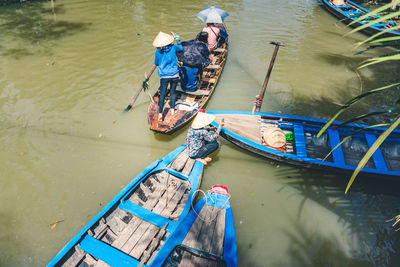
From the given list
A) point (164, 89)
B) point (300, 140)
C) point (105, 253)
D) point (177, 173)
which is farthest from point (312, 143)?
point (105, 253)

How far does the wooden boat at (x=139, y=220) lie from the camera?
395cm

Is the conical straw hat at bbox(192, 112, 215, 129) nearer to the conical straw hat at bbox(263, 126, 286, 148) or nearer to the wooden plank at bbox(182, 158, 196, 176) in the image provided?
the wooden plank at bbox(182, 158, 196, 176)

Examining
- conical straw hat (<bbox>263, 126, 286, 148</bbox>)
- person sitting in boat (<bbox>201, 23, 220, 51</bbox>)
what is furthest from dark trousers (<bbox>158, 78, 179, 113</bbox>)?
A: person sitting in boat (<bbox>201, 23, 220, 51</bbox>)

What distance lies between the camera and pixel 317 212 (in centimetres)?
519

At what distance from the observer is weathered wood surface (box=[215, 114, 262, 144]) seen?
246 inches

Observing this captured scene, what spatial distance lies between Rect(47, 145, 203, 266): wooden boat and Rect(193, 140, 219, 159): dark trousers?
0.25 metres

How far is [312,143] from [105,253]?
5.39 meters

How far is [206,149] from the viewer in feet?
19.1

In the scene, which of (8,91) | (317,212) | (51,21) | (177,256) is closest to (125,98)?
(8,91)

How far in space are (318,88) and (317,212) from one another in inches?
209

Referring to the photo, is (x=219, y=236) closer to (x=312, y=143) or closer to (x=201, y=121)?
(x=201, y=121)

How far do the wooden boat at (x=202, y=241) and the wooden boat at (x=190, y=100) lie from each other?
257 centimetres

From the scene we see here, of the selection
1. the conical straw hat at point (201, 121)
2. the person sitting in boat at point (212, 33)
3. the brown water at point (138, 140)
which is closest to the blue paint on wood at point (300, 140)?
the brown water at point (138, 140)

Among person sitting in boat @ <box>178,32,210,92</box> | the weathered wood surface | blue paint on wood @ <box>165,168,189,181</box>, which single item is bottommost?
blue paint on wood @ <box>165,168,189,181</box>
